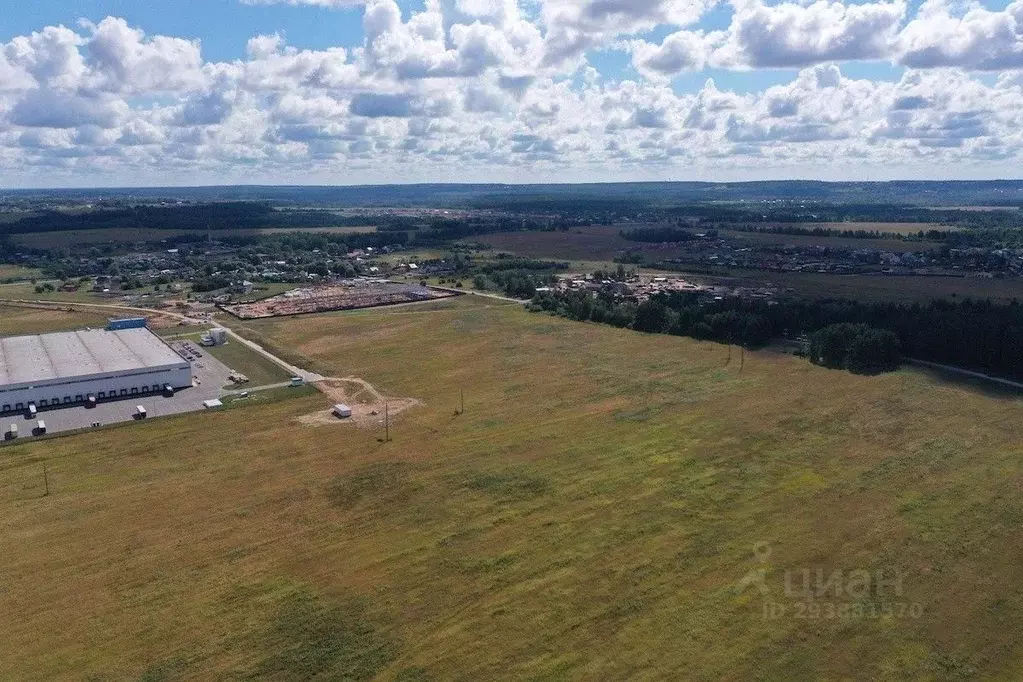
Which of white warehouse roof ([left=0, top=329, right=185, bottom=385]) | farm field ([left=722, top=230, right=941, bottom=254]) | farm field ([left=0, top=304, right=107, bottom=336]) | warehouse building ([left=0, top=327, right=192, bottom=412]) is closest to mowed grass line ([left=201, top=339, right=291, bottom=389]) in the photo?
warehouse building ([left=0, top=327, right=192, bottom=412])

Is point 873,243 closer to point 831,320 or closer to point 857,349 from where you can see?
point 831,320

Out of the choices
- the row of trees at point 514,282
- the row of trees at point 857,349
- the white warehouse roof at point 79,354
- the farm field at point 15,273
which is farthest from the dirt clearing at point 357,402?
the farm field at point 15,273

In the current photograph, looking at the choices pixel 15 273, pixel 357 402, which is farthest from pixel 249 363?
pixel 15 273

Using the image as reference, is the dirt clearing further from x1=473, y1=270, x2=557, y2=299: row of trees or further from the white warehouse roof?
x1=473, y1=270, x2=557, y2=299: row of trees

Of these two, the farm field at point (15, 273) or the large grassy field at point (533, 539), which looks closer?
the large grassy field at point (533, 539)

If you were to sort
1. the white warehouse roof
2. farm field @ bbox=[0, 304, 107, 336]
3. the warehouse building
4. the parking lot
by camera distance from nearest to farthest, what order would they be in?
1. the parking lot
2. the warehouse building
3. the white warehouse roof
4. farm field @ bbox=[0, 304, 107, 336]

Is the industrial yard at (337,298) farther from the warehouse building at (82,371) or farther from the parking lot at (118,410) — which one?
the parking lot at (118,410)

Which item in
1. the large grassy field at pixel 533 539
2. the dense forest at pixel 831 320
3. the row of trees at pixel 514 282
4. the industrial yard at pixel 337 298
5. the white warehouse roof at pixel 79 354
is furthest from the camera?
the row of trees at pixel 514 282
